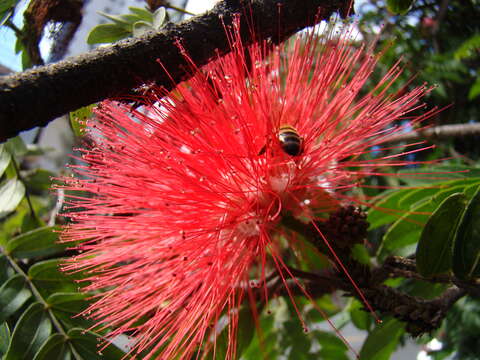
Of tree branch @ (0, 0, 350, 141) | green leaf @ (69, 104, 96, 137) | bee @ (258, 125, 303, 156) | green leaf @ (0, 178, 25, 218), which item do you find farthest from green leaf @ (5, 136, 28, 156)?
bee @ (258, 125, 303, 156)

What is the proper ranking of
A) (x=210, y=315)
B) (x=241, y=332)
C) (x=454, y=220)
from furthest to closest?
(x=241, y=332) → (x=210, y=315) → (x=454, y=220)

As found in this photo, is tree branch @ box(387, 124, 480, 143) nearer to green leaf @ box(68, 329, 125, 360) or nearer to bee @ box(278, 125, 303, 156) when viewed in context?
bee @ box(278, 125, 303, 156)

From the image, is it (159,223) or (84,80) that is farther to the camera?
(159,223)

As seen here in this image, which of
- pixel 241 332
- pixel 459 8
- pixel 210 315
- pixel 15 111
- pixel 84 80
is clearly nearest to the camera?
pixel 15 111

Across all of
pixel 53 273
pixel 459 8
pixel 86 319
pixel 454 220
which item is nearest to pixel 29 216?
pixel 53 273

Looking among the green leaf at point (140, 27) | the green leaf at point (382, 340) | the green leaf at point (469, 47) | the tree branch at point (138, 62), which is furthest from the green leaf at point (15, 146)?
the green leaf at point (469, 47)

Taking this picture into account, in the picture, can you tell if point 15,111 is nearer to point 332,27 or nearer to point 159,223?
point 159,223
